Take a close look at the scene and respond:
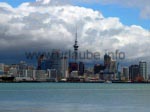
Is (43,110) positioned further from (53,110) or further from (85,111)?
(85,111)

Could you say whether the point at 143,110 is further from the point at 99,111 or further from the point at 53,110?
the point at 53,110

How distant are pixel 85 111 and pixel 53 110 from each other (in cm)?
471

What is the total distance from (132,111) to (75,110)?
8303mm

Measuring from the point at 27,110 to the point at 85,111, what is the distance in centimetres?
828

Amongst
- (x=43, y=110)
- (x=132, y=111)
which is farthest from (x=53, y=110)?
(x=132, y=111)

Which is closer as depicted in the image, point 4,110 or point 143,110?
point 4,110

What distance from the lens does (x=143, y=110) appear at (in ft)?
233

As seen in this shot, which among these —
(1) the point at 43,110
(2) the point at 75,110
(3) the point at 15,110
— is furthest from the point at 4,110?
(2) the point at 75,110

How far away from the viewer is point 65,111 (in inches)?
2645

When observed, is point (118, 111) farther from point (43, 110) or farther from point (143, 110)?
point (43, 110)

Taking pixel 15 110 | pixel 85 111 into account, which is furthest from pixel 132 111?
pixel 15 110

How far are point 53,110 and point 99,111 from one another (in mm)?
6662

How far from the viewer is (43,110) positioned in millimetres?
68562

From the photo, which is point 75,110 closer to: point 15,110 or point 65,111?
point 65,111
